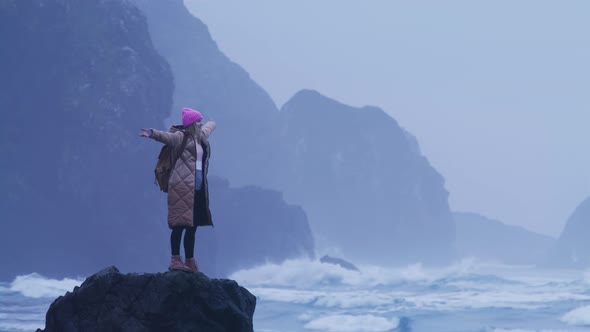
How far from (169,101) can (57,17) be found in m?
13.3

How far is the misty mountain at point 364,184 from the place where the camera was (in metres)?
120

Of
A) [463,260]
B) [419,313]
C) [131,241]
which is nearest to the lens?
[419,313]

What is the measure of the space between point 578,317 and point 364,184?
79.1 m

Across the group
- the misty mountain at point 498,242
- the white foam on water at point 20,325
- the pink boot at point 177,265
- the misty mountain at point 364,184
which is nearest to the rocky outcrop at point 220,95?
the misty mountain at point 364,184

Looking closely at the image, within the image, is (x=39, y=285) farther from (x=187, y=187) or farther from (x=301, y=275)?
(x=187, y=187)

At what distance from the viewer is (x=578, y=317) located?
51656 mm

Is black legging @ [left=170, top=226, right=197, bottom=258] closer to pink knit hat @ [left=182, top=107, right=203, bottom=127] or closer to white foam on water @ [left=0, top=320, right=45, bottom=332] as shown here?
pink knit hat @ [left=182, top=107, right=203, bottom=127]

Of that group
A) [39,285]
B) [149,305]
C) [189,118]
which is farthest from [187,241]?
[39,285]

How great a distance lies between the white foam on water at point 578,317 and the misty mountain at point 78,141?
32454mm

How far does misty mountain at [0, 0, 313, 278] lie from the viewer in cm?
6225

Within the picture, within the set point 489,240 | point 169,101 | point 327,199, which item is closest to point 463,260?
point 489,240

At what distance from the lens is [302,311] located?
5812 centimetres

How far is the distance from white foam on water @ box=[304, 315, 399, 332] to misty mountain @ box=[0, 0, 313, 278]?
1679 centimetres

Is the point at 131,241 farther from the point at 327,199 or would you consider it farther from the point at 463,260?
the point at 463,260
